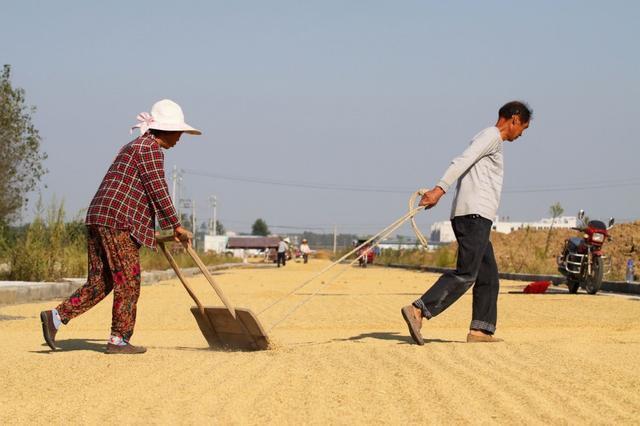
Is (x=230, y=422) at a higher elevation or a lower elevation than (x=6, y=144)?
lower

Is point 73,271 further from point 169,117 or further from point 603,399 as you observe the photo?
point 603,399

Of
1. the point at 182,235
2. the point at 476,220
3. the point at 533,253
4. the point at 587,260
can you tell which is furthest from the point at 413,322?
the point at 533,253

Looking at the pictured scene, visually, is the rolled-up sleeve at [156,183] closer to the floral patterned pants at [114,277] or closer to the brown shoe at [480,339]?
the floral patterned pants at [114,277]

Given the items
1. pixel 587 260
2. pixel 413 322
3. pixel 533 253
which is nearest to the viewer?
pixel 413 322

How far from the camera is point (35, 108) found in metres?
31.5

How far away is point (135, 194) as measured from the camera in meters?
6.42

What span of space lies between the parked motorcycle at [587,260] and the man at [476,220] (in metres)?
8.61

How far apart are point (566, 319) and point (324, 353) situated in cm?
472

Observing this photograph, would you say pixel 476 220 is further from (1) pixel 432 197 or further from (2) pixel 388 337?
(2) pixel 388 337

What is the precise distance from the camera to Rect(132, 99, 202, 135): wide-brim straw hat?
657 cm

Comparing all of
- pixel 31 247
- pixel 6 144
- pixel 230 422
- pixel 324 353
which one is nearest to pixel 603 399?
pixel 230 422

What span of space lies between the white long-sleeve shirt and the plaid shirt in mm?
1938

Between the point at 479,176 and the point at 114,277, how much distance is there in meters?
2.66

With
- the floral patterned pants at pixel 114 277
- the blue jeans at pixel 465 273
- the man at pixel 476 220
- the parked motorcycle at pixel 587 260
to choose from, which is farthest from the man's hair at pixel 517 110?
the parked motorcycle at pixel 587 260
